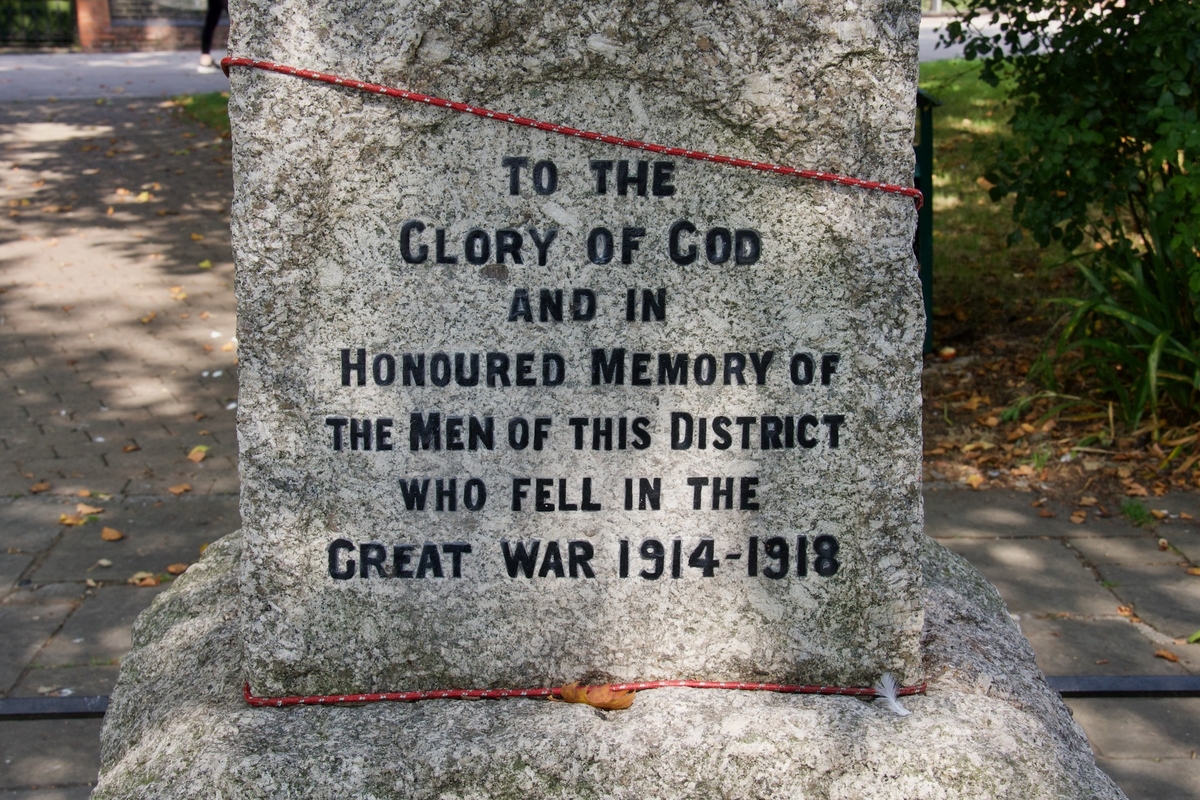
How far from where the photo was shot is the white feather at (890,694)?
2.52 meters

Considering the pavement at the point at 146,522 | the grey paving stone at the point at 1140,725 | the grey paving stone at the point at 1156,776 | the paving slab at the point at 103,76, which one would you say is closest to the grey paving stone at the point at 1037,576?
the pavement at the point at 146,522

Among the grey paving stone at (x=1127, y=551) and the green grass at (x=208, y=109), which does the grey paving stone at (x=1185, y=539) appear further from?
the green grass at (x=208, y=109)

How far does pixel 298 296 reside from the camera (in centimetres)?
242

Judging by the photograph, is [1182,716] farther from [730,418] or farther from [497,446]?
[497,446]

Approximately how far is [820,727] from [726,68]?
1343mm

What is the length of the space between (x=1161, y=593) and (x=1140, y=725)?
920 mm

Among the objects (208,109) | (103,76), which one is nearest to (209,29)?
(103,76)

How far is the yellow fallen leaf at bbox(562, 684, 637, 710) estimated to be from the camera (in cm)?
255

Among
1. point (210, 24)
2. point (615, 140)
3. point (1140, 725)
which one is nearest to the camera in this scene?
point (615, 140)

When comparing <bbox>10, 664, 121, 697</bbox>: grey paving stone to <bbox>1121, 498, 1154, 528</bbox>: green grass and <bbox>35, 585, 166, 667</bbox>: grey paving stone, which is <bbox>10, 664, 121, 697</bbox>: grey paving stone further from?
<bbox>1121, 498, 1154, 528</bbox>: green grass

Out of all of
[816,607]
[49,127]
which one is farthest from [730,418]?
[49,127]

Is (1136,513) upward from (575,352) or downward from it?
downward

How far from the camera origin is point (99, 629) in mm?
4020

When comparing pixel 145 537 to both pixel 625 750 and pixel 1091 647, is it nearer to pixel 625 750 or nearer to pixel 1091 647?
pixel 625 750
